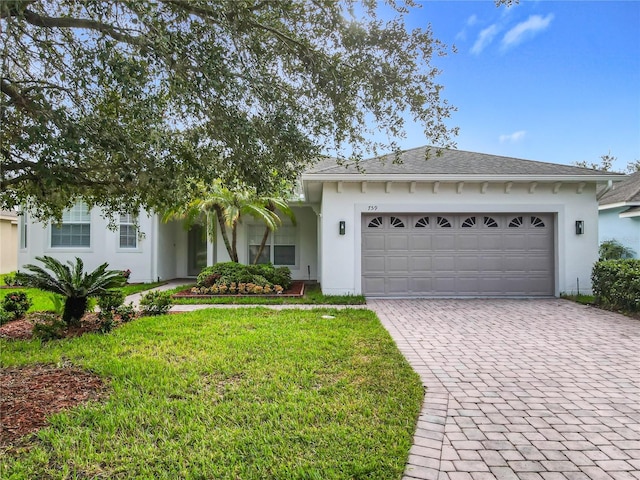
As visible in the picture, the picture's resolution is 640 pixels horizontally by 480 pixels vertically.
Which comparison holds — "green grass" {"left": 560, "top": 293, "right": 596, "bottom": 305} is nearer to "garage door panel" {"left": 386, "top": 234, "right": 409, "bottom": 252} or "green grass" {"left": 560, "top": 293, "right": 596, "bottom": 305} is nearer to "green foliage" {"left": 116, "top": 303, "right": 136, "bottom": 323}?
"garage door panel" {"left": 386, "top": 234, "right": 409, "bottom": 252}

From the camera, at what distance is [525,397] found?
3.79m

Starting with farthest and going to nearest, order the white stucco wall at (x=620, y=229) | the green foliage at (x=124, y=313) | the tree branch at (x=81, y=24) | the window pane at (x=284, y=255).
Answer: the window pane at (x=284, y=255), the white stucco wall at (x=620, y=229), the green foliage at (x=124, y=313), the tree branch at (x=81, y=24)

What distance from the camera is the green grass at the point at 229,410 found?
8.47ft

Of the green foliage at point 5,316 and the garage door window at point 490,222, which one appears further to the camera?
the garage door window at point 490,222

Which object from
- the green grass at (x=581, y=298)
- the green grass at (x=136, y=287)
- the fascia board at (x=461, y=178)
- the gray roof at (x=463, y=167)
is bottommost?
the green grass at (x=136, y=287)

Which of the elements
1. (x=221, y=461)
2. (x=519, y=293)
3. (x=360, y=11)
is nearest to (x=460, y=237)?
(x=519, y=293)

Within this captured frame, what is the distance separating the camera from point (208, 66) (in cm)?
364

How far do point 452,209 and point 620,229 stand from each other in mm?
8410

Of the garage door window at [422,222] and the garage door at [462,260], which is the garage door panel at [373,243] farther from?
the garage door window at [422,222]

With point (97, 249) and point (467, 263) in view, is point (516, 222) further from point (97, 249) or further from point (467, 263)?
point (97, 249)

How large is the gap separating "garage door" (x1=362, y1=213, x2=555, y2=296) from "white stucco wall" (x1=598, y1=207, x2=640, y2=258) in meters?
5.28

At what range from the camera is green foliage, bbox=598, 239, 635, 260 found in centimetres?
1356

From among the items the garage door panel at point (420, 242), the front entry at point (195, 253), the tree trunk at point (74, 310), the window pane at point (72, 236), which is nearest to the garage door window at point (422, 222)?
the garage door panel at point (420, 242)

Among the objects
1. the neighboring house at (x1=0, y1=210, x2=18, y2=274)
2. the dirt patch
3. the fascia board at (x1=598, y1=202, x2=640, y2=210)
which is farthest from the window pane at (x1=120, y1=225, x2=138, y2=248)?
the fascia board at (x1=598, y1=202, x2=640, y2=210)
